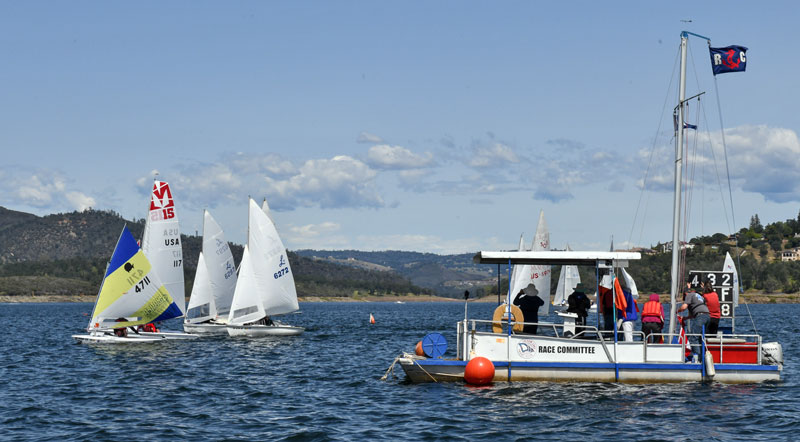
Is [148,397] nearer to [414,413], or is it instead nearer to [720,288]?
[414,413]

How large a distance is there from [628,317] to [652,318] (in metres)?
0.74

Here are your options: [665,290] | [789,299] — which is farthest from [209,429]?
[789,299]

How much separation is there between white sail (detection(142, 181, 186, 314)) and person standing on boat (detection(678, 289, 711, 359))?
31.3m

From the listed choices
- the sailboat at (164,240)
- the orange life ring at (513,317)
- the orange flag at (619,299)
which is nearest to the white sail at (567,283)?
the sailboat at (164,240)

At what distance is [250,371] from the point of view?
32.9m

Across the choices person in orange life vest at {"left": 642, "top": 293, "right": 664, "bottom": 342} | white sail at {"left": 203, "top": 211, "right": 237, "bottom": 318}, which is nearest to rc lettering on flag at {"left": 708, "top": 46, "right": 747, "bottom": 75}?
person in orange life vest at {"left": 642, "top": 293, "right": 664, "bottom": 342}

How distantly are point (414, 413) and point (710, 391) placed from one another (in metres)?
9.10

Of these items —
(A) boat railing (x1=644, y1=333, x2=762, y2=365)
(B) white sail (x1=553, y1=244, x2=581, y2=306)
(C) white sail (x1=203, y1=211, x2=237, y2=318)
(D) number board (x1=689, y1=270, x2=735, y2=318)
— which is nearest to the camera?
(A) boat railing (x1=644, y1=333, x2=762, y2=365)

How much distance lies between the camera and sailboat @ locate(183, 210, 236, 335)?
5200 centimetres

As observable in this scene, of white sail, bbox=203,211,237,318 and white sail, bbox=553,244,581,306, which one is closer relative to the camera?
white sail, bbox=203,211,237,318

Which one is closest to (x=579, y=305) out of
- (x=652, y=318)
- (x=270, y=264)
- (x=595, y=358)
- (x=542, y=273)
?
(x=595, y=358)

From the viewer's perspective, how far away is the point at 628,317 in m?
26.4

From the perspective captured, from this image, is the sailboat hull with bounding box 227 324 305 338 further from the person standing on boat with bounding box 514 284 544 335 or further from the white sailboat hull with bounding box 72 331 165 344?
the person standing on boat with bounding box 514 284 544 335

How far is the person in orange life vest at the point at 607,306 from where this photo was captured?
1040 inches
